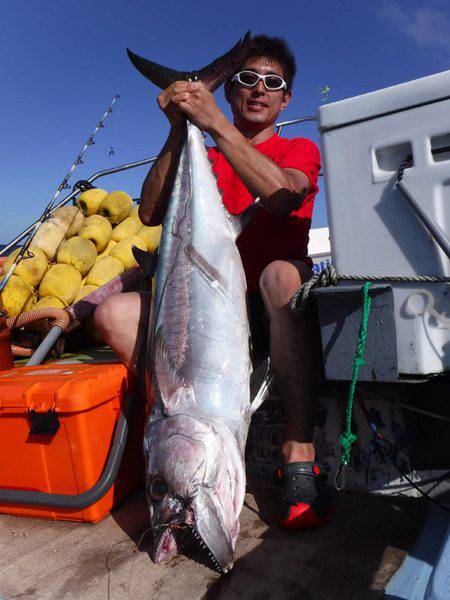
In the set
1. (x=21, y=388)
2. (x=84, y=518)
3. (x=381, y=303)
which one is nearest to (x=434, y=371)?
(x=381, y=303)

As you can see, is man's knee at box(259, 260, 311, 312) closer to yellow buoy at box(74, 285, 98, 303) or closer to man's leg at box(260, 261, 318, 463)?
man's leg at box(260, 261, 318, 463)

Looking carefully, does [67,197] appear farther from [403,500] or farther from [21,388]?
[403,500]

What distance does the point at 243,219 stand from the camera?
1.91 m

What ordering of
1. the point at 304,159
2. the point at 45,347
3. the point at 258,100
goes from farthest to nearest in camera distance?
the point at 45,347, the point at 258,100, the point at 304,159

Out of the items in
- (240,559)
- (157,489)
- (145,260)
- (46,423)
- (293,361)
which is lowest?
(240,559)

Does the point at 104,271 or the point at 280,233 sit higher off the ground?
the point at 280,233

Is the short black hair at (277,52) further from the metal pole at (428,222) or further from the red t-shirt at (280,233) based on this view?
the metal pole at (428,222)

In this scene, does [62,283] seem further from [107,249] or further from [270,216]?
[270,216]

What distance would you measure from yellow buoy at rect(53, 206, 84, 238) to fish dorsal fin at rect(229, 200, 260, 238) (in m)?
2.75

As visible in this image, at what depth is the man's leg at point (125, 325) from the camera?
1.96 metres

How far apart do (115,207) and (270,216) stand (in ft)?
8.55

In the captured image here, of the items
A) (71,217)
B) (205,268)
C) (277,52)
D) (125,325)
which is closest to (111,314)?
(125,325)

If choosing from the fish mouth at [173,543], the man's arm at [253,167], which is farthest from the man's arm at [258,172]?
the fish mouth at [173,543]

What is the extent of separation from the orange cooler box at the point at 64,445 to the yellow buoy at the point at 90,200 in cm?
295
